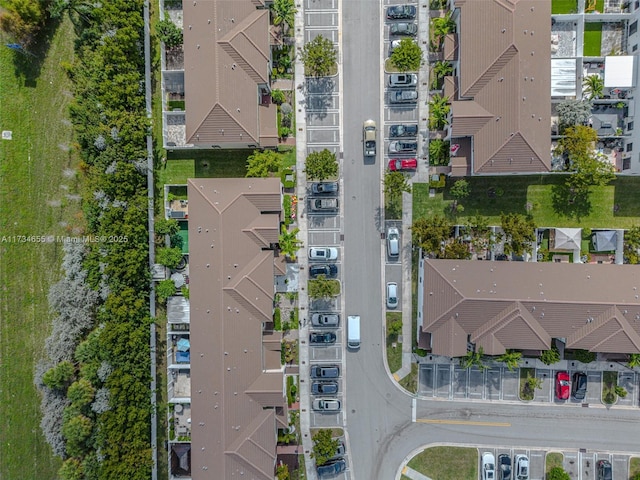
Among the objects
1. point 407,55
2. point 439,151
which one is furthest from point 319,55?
point 439,151

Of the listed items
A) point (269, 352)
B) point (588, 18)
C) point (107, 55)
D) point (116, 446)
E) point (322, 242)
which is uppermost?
point (588, 18)

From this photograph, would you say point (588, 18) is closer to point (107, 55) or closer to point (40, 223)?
point (107, 55)

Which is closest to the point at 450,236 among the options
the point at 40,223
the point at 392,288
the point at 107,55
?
the point at 392,288

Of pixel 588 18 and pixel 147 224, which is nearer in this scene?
pixel 588 18

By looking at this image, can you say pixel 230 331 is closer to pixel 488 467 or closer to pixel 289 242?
pixel 289 242

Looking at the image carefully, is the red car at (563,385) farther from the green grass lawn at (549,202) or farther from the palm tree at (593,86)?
the palm tree at (593,86)

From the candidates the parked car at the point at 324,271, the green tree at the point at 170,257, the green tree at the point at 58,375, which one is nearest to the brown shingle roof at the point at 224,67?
the green tree at the point at 170,257
